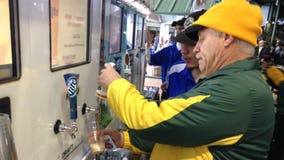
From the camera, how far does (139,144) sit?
1290 mm

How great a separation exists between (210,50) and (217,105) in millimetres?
259

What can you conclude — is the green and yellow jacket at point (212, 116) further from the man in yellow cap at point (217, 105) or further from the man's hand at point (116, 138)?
the man's hand at point (116, 138)

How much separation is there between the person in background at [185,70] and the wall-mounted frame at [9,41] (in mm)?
970

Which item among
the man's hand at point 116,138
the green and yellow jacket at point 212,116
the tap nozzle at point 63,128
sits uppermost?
the green and yellow jacket at point 212,116

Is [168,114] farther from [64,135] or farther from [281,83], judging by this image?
[281,83]

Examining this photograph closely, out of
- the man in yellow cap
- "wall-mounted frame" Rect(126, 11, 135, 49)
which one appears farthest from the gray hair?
"wall-mounted frame" Rect(126, 11, 135, 49)

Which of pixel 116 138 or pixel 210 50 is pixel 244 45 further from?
pixel 116 138

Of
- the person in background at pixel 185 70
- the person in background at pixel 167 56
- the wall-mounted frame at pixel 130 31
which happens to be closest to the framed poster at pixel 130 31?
the wall-mounted frame at pixel 130 31

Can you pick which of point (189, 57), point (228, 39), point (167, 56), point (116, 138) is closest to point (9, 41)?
point (228, 39)

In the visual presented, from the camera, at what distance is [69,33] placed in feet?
3.07

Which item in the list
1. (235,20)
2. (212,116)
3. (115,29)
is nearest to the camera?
(212,116)

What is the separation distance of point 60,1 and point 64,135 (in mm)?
481

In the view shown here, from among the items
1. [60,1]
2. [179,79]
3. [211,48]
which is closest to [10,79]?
[60,1]

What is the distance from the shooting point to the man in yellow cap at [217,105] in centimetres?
78
